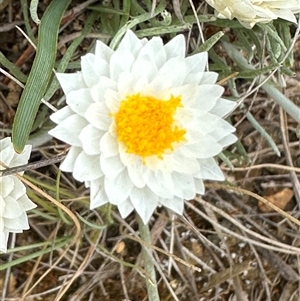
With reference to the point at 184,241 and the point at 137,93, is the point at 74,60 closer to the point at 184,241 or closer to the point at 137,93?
the point at 137,93

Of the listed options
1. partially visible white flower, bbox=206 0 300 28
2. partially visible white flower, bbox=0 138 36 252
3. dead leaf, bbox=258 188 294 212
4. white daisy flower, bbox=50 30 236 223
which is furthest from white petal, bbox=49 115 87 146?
dead leaf, bbox=258 188 294 212

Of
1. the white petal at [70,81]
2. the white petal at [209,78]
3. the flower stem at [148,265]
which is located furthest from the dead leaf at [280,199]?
the white petal at [70,81]

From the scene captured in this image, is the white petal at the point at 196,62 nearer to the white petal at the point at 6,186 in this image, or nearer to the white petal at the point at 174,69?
the white petal at the point at 174,69

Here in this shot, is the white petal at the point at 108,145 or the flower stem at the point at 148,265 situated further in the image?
the flower stem at the point at 148,265

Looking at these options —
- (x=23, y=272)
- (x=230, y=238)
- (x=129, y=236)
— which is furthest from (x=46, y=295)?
(x=230, y=238)

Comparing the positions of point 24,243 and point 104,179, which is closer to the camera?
point 104,179

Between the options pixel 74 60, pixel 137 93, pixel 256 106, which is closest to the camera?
pixel 137 93

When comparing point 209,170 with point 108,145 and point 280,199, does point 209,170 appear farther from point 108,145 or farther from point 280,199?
point 280,199
